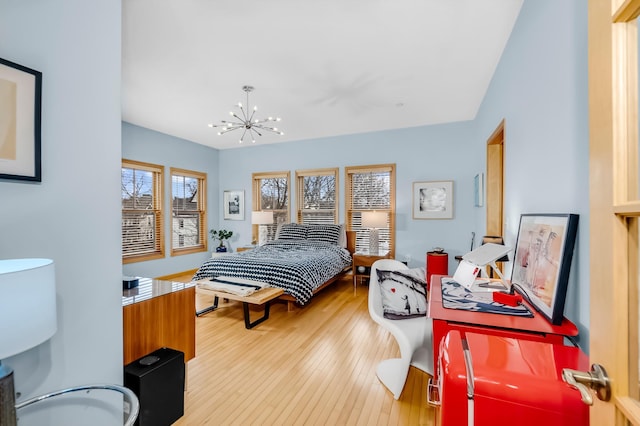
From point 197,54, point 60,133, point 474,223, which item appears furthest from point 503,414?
point 474,223

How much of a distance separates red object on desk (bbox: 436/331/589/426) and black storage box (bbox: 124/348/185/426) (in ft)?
4.66

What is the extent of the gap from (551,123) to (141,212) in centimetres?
566

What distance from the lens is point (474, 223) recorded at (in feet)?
14.8

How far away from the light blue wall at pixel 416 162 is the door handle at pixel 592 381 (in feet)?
12.3

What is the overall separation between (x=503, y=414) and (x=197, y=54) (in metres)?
3.26

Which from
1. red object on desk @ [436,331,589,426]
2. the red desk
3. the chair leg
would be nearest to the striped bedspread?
the chair leg

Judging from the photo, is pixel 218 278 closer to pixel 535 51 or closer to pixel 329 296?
pixel 329 296

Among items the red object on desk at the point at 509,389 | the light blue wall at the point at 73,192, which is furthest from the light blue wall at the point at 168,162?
the red object on desk at the point at 509,389

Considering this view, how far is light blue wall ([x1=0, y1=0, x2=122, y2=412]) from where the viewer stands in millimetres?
1080

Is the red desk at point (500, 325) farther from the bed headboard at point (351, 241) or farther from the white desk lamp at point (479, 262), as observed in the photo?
the bed headboard at point (351, 241)

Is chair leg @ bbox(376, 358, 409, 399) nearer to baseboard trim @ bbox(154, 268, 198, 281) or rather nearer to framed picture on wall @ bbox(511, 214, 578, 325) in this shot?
framed picture on wall @ bbox(511, 214, 578, 325)

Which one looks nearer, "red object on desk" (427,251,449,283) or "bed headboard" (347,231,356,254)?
"red object on desk" (427,251,449,283)

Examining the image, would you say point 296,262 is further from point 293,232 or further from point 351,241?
point 351,241

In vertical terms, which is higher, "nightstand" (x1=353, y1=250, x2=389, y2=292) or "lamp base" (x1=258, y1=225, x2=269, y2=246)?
"lamp base" (x1=258, y1=225, x2=269, y2=246)
